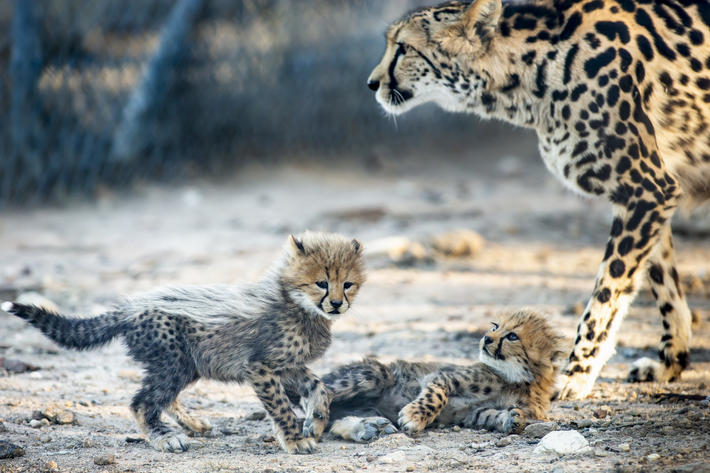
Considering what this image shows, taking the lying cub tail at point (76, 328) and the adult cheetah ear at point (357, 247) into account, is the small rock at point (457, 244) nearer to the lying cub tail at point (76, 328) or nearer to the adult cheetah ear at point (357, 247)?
the adult cheetah ear at point (357, 247)

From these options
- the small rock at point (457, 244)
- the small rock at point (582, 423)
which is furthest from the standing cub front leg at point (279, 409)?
the small rock at point (457, 244)

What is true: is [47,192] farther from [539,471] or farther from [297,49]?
[539,471]

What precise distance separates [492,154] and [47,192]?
5.49m

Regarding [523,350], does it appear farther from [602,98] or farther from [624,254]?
[602,98]

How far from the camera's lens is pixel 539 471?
9.46 feet

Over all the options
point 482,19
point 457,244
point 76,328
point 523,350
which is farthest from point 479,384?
point 457,244

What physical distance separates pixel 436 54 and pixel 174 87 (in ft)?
15.8

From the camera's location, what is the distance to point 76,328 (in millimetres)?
3396

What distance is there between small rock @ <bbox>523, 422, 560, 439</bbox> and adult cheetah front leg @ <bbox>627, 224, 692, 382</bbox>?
40.6 inches

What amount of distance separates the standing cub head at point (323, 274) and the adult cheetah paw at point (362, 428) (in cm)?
43

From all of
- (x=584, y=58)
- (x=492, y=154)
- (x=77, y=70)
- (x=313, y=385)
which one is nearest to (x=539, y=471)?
(x=313, y=385)

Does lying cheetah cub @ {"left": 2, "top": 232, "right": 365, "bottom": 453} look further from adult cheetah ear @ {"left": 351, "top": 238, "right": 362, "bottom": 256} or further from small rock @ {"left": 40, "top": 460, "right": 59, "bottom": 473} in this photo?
small rock @ {"left": 40, "top": 460, "right": 59, "bottom": 473}

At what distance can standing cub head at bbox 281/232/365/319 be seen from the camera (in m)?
3.40

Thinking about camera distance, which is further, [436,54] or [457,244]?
[457,244]
